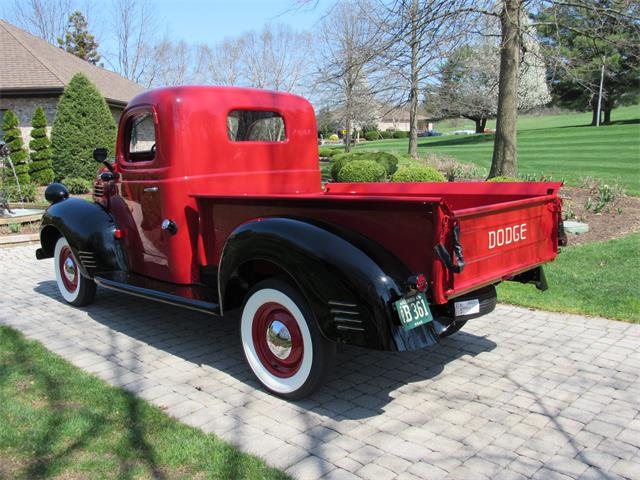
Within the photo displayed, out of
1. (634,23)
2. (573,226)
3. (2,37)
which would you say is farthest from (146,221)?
(2,37)

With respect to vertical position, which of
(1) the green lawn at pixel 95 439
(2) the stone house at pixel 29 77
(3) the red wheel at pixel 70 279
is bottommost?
(1) the green lawn at pixel 95 439

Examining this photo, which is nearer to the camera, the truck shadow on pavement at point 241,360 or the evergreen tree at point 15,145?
the truck shadow on pavement at point 241,360

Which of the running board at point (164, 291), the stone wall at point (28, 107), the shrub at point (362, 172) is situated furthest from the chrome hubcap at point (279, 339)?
the stone wall at point (28, 107)

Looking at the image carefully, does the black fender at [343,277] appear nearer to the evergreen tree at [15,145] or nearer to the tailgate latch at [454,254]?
the tailgate latch at [454,254]

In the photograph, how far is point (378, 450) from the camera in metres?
2.95

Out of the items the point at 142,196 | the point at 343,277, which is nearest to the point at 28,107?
the point at 142,196

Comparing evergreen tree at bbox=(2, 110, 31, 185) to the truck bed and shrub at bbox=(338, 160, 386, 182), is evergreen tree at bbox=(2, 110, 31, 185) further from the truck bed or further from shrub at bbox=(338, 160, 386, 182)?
the truck bed

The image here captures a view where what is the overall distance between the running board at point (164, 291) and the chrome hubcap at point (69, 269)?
3.03ft

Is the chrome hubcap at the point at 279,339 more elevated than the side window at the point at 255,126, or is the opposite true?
the side window at the point at 255,126

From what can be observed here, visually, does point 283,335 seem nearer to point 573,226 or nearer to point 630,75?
point 573,226

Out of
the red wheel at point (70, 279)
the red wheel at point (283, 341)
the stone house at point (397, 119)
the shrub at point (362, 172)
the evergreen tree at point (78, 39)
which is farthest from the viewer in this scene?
the evergreen tree at point (78, 39)

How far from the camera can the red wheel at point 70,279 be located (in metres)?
5.73

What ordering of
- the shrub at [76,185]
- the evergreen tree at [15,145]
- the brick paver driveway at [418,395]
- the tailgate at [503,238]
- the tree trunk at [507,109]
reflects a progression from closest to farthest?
the brick paver driveway at [418,395] → the tailgate at [503,238] → the tree trunk at [507,109] → the shrub at [76,185] → the evergreen tree at [15,145]

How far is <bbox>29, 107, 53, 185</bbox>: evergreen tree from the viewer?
55.2ft
